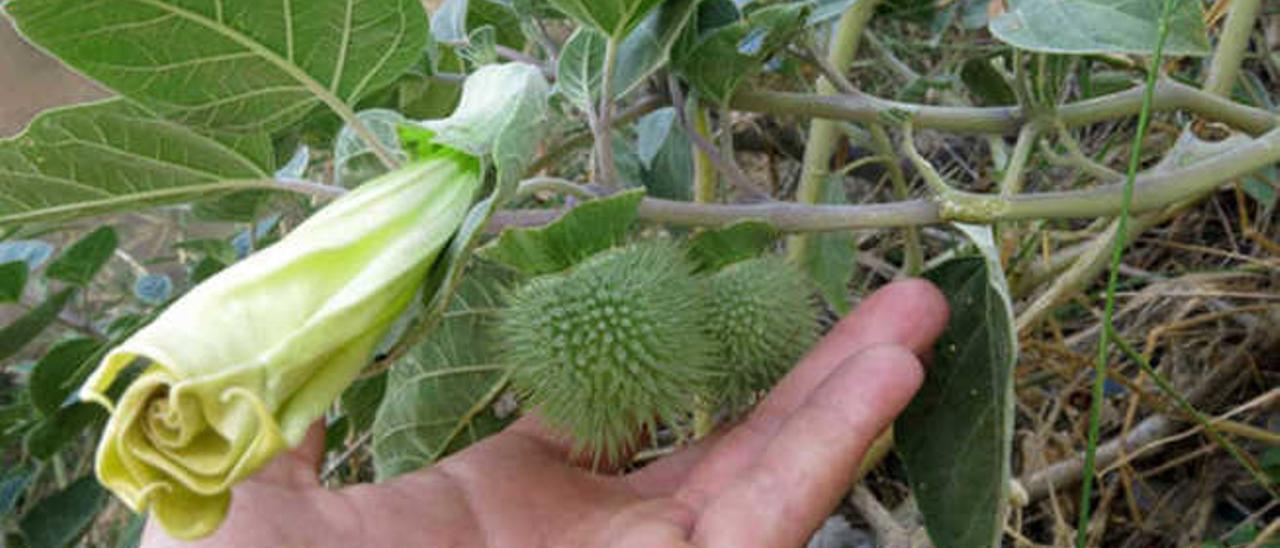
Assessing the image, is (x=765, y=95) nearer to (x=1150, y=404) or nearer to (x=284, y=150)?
(x=284, y=150)

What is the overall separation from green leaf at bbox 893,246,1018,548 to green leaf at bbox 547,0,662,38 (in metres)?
0.27

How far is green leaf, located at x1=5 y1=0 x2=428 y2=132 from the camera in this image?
2.18 feet

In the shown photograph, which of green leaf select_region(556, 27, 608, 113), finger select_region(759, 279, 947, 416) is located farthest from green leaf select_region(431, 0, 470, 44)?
finger select_region(759, 279, 947, 416)

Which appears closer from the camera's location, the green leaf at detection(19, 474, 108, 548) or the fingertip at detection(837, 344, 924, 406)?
the fingertip at detection(837, 344, 924, 406)

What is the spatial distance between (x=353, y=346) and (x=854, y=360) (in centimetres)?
40

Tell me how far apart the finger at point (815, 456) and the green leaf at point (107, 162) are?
390 millimetres

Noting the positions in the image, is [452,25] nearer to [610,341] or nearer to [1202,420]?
[610,341]

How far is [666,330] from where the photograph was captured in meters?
0.81

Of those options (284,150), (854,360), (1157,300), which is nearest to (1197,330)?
(1157,300)

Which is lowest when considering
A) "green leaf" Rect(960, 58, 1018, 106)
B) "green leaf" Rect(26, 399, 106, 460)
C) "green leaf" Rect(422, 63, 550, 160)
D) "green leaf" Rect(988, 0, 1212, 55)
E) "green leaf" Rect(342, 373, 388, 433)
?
"green leaf" Rect(26, 399, 106, 460)

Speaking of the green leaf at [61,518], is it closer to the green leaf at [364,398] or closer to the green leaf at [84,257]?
the green leaf at [84,257]

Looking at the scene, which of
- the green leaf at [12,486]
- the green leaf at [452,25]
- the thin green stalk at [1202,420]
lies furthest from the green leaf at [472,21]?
the green leaf at [12,486]

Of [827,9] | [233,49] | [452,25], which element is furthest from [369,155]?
[827,9]

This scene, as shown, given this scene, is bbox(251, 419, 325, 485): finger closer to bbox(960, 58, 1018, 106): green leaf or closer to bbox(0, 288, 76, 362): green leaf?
bbox(0, 288, 76, 362): green leaf
